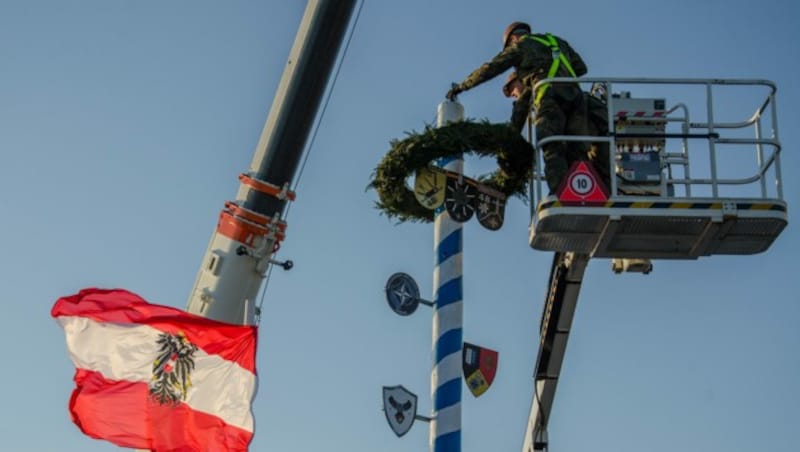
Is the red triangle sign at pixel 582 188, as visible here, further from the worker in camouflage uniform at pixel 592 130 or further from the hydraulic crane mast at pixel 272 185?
the hydraulic crane mast at pixel 272 185

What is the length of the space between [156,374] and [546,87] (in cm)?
645

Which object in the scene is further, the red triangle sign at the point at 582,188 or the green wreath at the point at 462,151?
the green wreath at the point at 462,151

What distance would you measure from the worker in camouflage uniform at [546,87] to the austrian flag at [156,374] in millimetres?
4452

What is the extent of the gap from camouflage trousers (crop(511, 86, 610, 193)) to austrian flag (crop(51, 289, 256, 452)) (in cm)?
483

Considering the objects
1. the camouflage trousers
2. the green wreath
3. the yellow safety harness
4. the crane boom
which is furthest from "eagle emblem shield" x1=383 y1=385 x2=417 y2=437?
the yellow safety harness

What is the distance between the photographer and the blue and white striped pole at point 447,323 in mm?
15078

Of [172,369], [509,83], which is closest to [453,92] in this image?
[509,83]

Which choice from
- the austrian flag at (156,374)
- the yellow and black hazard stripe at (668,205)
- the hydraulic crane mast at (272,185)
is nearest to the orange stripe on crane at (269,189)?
the hydraulic crane mast at (272,185)

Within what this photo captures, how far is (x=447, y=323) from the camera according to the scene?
610 inches

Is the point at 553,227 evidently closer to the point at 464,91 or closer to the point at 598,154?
the point at 598,154

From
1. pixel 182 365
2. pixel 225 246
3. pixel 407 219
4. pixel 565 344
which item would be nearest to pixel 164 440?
pixel 182 365

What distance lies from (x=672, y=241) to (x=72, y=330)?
7955mm

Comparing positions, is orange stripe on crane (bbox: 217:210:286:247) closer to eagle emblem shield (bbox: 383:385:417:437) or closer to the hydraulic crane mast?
the hydraulic crane mast

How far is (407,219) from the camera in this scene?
16.3m
